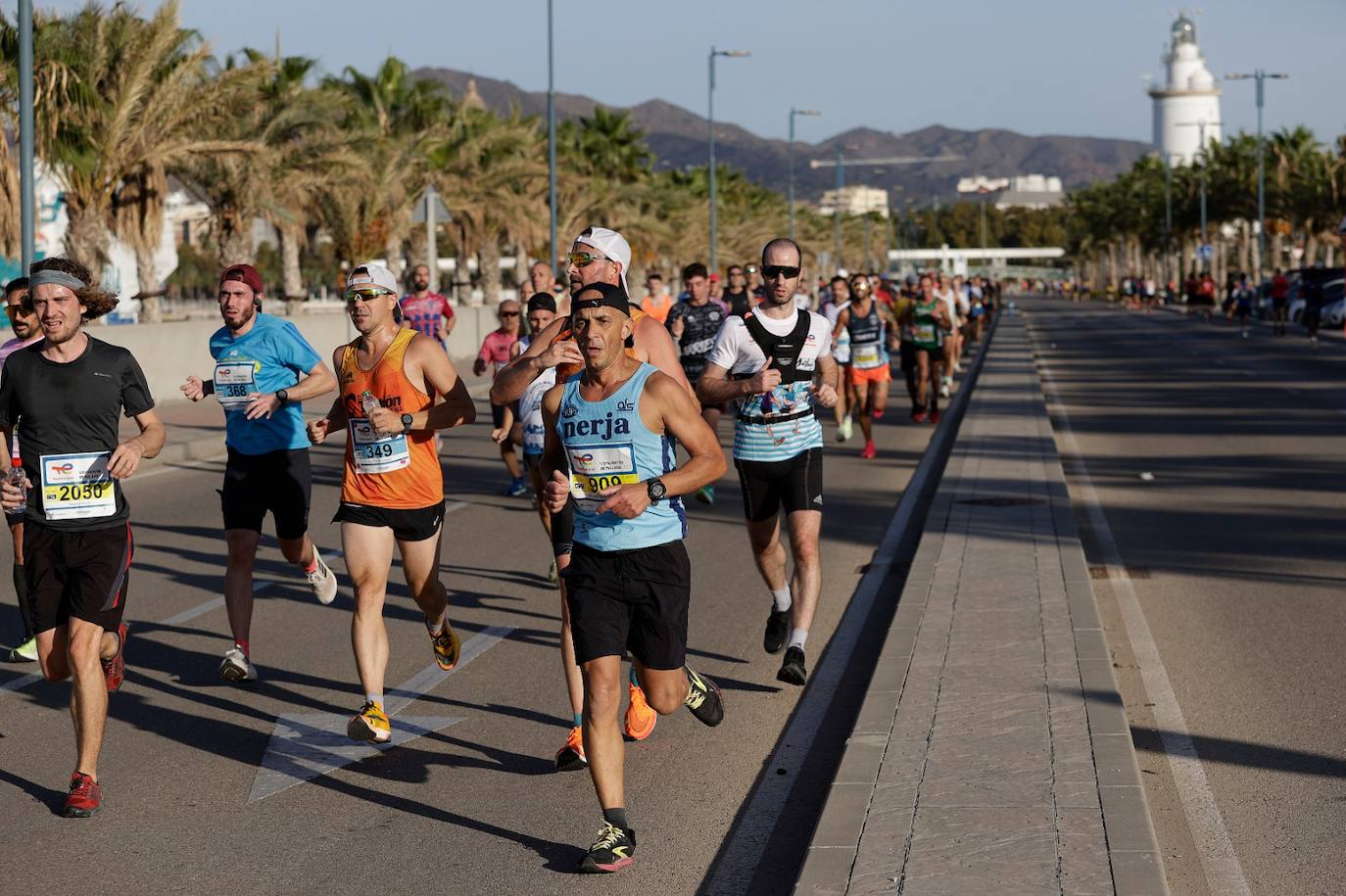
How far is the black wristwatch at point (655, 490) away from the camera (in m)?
5.60

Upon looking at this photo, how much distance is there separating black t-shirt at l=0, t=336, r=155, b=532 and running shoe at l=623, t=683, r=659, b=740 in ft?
6.53

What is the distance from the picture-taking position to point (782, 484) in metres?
8.38

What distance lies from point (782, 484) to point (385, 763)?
7.88 ft

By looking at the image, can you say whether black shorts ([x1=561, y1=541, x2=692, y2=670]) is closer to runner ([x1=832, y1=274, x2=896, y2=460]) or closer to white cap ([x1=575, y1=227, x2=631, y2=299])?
white cap ([x1=575, y1=227, x2=631, y2=299])

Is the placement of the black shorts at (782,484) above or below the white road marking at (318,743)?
above

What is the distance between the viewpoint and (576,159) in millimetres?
56188

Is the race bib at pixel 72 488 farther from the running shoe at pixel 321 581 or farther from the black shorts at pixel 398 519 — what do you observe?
the running shoe at pixel 321 581

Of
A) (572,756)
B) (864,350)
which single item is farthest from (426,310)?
(572,756)

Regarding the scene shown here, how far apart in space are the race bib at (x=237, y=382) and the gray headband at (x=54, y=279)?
2.09 m

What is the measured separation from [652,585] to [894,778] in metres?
1.07

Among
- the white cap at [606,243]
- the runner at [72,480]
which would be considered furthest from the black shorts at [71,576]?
the white cap at [606,243]

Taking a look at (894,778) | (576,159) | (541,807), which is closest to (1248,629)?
(894,778)

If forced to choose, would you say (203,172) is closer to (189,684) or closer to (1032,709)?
(189,684)

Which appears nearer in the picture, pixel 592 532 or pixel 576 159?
pixel 592 532
